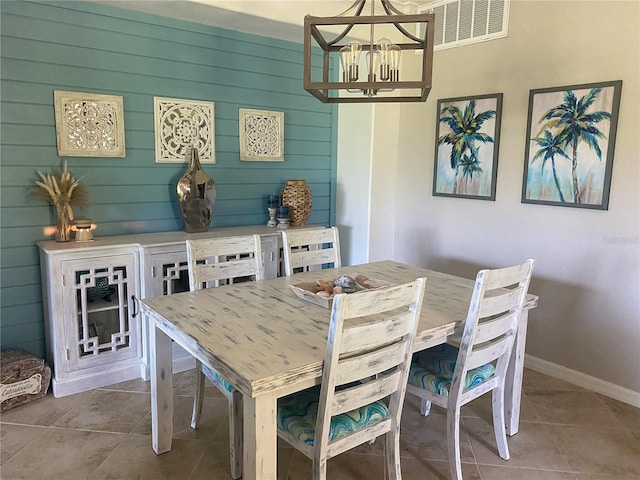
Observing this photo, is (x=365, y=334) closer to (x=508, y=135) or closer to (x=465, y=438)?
(x=465, y=438)

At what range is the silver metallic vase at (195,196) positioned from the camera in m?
3.22

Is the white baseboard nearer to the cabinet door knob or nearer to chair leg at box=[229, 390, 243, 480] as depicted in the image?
chair leg at box=[229, 390, 243, 480]

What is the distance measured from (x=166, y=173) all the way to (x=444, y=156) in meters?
2.08

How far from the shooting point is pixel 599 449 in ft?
7.77

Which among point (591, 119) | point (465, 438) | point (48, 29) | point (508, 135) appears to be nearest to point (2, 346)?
point (48, 29)

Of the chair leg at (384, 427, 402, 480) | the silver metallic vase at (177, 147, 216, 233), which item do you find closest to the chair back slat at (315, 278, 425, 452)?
the chair leg at (384, 427, 402, 480)

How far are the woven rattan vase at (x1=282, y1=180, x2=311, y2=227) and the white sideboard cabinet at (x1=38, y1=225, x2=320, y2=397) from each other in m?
0.89

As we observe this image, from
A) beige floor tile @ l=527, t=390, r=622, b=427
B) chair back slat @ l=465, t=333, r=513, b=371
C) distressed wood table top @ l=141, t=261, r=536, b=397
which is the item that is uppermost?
distressed wood table top @ l=141, t=261, r=536, b=397

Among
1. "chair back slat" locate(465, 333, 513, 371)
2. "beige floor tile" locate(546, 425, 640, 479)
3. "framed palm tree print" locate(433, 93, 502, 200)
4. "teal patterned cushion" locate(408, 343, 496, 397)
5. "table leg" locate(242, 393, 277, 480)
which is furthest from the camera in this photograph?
"framed palm tree print" locate(433, 93, 502, 200)

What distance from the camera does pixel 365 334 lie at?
5.32 feet

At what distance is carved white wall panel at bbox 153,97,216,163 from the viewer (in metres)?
3.24

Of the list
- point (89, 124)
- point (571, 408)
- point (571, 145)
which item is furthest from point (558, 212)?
point (89, 124)

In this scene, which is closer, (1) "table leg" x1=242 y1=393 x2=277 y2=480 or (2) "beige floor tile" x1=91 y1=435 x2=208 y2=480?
(1) "table leg" x1=242 y1=393 x2=277 y2=480

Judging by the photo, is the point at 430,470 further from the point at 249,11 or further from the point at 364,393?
the point at 249,11
